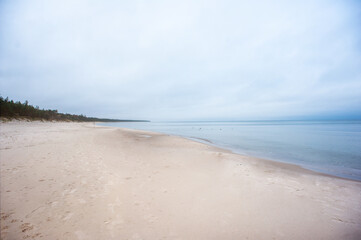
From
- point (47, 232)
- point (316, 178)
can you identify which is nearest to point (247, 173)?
point (316, 178)

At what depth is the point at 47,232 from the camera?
2.68 metres

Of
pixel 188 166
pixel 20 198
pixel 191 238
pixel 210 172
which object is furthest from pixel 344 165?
pixel 20 198

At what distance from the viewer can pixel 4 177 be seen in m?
4.81

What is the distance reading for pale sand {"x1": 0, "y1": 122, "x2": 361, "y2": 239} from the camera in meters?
2.93

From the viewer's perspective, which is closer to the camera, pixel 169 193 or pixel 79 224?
pixel 79 224

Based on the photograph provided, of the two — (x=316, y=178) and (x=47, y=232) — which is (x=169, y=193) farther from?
(x=316, y=178)

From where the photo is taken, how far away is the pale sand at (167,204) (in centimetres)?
293

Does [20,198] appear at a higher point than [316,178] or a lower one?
Answer: higher

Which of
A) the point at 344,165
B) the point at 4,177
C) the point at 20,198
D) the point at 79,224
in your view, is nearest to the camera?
the point at 79,224

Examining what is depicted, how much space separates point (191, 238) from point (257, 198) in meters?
2.59

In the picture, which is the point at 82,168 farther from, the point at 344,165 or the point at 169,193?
the point at 344,165

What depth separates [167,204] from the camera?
388cm

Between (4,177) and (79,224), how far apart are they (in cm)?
415

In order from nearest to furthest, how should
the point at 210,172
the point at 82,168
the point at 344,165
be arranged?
the point at 82,168 → the point at 210,172 → the point at 344,165
